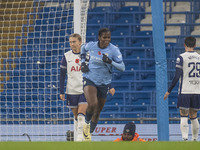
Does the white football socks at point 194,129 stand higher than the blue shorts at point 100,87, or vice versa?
the blue shorts at point 100,87

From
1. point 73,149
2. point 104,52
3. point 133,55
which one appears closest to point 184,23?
point 133,55

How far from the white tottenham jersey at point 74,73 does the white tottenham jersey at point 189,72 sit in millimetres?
1521

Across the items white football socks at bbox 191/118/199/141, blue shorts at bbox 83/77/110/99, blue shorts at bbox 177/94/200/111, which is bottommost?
white football socks at bbox 191/118/199/141

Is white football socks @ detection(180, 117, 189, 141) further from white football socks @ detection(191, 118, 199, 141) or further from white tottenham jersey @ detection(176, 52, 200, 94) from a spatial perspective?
white tottenham jersey @ detection(176, 52, 200, 94)

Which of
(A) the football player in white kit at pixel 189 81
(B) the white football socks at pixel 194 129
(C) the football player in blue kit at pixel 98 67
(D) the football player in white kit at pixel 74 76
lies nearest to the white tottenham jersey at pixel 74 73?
(D) the football player in white kit at pixel 74 76

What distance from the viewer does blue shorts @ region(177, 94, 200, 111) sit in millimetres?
7914

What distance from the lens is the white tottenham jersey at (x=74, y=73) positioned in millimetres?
8227

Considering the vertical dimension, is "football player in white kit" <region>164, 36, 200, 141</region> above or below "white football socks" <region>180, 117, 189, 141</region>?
above

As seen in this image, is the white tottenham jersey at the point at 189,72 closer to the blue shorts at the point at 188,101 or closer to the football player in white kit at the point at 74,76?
the blue shorts at the point at 188,101

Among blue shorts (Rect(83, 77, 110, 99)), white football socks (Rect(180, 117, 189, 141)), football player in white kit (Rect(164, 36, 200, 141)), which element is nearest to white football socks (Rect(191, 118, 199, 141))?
football player in white kit (Rect(164, 36, 200, 141))

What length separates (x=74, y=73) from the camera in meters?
8.29

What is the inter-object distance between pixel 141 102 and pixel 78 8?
557 cm

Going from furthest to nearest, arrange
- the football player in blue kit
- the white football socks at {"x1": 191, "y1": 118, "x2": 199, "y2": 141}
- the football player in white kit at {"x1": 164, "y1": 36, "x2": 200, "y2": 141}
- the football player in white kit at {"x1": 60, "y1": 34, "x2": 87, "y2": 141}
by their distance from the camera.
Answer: the football player in white kit at {"x1": 60, "y1": 34, "x2": 87, "y2": 141} → the white football socks at {"x1": 191, "y1": 118, "x2": 199, "y2": 141} → the football player in white kit at {"x1": 164, "y1": 36, "x2": 200, "y2": 141} → the football player in blue kit

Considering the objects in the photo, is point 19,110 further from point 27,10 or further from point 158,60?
point 158,60
